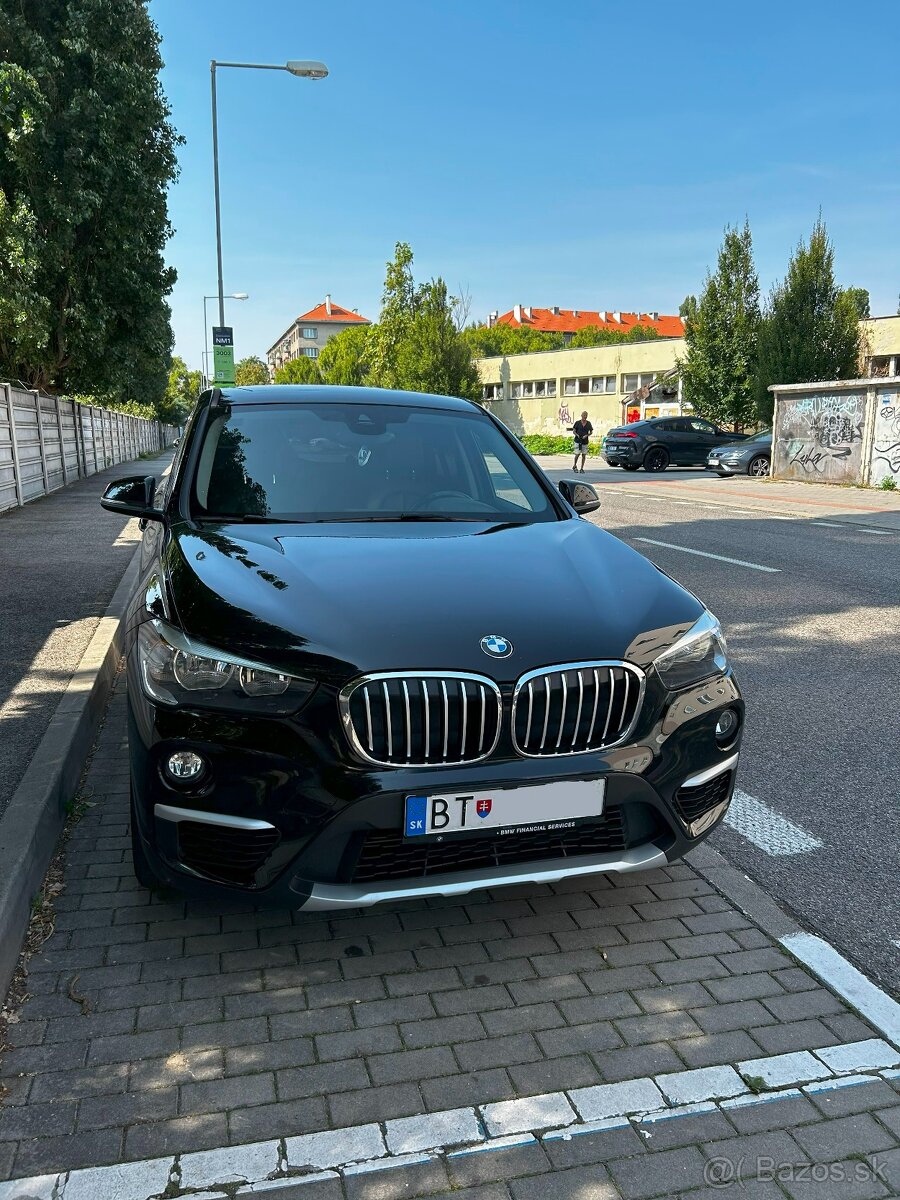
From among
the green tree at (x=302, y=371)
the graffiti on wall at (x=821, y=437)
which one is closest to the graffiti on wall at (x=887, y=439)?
the graffiti on wall at (x=821, y=437)

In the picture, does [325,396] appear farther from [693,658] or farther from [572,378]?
[572,378]

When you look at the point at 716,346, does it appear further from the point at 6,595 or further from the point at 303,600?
the point at 303,600

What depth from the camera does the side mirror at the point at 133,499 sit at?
3.91 metres

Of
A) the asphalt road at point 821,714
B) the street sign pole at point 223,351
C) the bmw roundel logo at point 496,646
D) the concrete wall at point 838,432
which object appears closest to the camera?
the bmw roundel logo at point 496,646

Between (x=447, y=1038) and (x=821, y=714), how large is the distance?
332cm

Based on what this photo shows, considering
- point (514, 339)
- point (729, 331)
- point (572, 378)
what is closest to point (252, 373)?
point (514, 339)

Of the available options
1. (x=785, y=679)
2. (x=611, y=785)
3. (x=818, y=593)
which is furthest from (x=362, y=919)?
(x=818, y=593)

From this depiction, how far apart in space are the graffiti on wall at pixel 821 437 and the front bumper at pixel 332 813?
70.4 ft

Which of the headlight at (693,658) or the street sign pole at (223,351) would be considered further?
the street sign pole at (223,351)

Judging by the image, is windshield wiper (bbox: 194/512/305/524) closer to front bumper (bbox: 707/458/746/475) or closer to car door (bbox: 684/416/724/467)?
front bumper (bbox: 707/458/746/475)

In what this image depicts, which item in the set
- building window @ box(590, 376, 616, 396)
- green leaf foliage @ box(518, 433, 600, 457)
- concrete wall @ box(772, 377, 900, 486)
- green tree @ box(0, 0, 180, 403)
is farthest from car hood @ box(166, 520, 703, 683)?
Result: building window @ box(590, 376, 616, 396)

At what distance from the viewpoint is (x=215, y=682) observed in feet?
8.24

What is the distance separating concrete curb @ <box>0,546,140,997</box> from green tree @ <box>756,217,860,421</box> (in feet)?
93.0

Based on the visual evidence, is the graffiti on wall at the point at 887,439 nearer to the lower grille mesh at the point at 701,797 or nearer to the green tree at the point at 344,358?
the lower grille mesh at the point at 701,797
